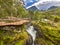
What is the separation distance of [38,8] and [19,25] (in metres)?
4.27

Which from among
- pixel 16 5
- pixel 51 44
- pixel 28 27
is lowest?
pixel 51 44

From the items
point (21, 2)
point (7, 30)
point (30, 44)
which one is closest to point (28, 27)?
point (30, 44)

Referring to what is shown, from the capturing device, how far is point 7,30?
3.96 m

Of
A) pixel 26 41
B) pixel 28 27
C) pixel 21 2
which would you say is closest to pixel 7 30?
pixel 26 41

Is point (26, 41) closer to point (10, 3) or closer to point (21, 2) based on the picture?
point (10, 3)

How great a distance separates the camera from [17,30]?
410cm

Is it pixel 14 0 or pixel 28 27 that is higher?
pixel 14 0

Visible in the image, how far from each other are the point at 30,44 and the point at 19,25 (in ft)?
1.86

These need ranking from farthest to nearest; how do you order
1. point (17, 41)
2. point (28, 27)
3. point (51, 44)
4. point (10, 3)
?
1. point (10, 3)
2. point (28, 27)
3. point (51, 44)
4. point (17, 41)

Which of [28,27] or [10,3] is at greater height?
[10,3]

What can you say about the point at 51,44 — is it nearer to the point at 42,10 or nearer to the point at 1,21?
the point at 1,21

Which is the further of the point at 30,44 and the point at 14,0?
the point at 14,0

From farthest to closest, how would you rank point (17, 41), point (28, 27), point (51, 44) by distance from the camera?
point (28, 27) < point (51, 44) < point (17, 41)

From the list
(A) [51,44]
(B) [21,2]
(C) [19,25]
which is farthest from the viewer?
(B) [21,2]
